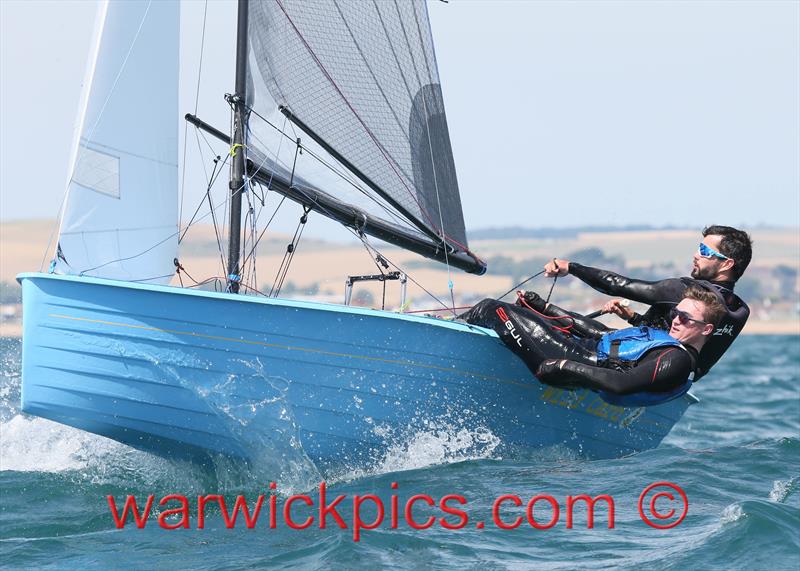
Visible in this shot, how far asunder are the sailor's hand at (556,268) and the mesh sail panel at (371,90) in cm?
166

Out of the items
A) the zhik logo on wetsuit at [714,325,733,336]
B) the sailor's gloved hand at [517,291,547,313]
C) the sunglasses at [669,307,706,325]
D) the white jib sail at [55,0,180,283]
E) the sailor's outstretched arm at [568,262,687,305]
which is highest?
the white jib sail at [55,0,180,283]

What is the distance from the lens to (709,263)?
655cm

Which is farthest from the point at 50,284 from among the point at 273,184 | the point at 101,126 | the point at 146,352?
the point at 273,184

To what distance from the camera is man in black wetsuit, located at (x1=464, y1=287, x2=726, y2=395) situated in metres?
6.03

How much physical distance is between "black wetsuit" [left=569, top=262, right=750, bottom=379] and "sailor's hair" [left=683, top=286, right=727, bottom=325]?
86 millimetres

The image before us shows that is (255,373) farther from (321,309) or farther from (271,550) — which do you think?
(271,550)

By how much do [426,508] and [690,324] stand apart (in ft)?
5.81

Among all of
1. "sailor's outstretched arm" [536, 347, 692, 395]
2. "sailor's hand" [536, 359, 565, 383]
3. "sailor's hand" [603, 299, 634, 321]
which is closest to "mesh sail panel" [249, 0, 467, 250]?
"sailor's hand" [603, 299, 634, 321]

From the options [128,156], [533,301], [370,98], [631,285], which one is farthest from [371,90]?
[631,285]

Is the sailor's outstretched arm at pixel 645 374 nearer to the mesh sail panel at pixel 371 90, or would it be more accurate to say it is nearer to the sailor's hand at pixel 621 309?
the sailor's hand at pixel 621 309

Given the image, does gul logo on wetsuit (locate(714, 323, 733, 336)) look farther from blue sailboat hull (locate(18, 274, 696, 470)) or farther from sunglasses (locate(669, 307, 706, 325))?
blue sailboat hull (locate(18, 274, 696, 470))

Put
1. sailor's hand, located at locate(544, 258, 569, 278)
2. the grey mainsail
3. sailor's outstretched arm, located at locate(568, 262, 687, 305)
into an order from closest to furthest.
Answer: sailor's outstretched arm, located at locate(568, 262, 687, 305) < sailor's hand, located at locate(544, 258, 569, 278) < the grey mainsail

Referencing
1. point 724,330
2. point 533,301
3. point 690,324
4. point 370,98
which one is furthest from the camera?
point 370,98

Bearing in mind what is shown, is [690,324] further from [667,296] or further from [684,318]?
[667,296]
